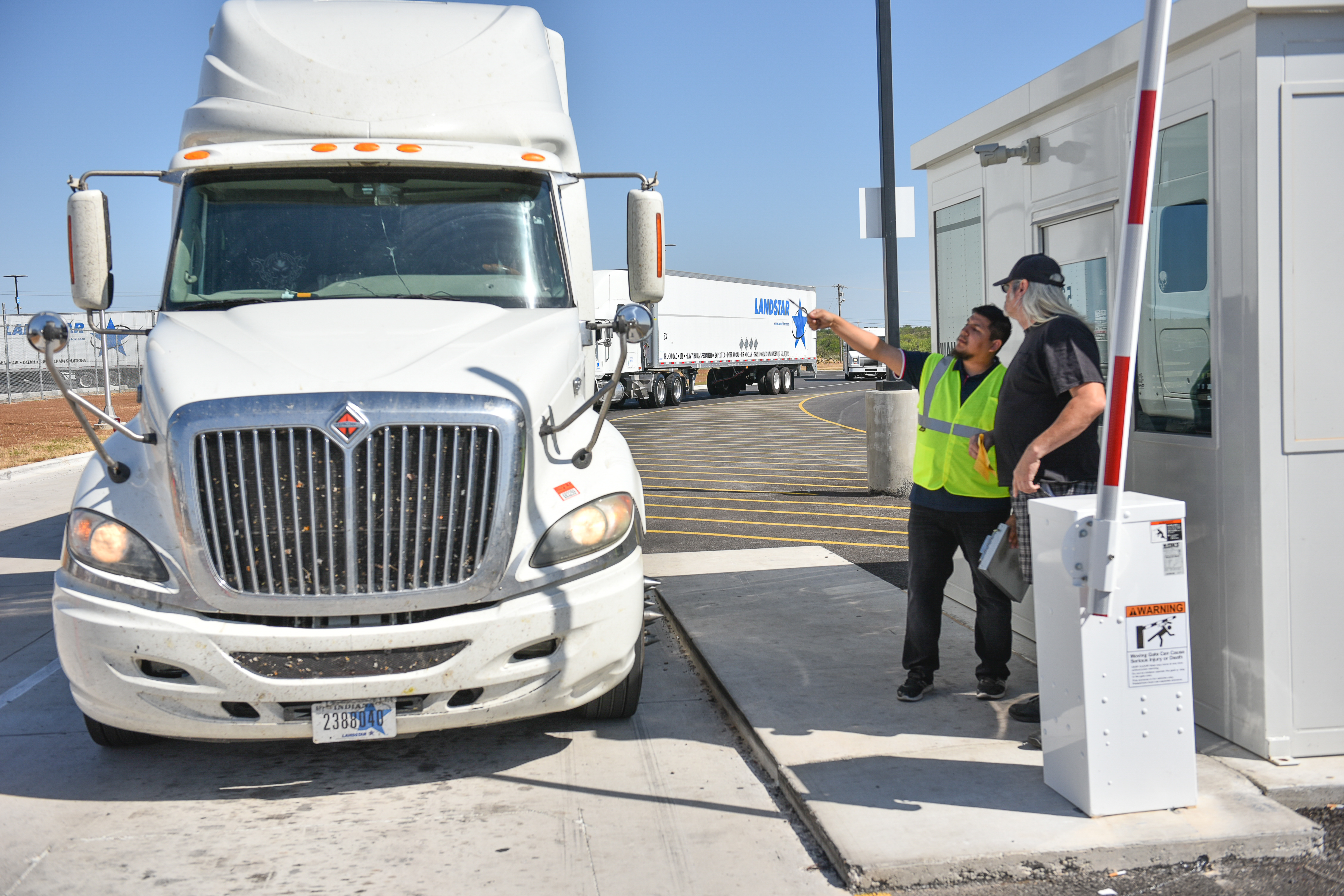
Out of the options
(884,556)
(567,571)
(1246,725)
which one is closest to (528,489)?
(567,571)

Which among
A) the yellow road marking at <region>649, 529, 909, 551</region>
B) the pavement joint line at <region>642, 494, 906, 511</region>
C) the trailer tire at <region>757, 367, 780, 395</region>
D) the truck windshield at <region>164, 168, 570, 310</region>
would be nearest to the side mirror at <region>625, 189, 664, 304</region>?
the truck windshield at <region>164, 168, 570, 310</region>

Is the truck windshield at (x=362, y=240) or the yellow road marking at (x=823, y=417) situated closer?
the truck windshield at (x=362, y=240)

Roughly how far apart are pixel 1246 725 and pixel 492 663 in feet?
9.34

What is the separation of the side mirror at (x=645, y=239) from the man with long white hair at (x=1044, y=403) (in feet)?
6.12

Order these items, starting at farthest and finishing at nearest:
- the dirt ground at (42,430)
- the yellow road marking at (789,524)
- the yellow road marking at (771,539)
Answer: the dirt ground at (42,430)
the yellow road marking at (789,524)
the yellow road marking at (771,539)

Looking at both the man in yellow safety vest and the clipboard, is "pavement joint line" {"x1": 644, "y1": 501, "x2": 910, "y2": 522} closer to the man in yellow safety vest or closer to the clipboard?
the man in yellow safety vest

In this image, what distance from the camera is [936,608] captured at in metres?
5.09

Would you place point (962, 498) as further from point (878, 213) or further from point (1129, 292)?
point (878, 213)

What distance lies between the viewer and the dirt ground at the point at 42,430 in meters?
19.4

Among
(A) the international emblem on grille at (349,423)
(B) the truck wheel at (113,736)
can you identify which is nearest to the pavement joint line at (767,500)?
(B) the truck wheel at (113,736)

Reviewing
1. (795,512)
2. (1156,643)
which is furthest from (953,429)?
(795,512)

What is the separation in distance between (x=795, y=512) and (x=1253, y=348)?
7773 millimetres

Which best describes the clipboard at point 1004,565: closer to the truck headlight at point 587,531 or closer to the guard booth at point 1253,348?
the guard booth at point 1253,348

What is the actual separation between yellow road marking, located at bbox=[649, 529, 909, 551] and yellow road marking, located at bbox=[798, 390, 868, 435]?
2.68 metres
